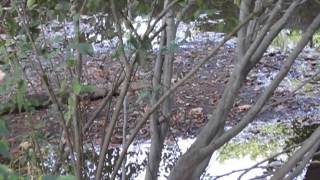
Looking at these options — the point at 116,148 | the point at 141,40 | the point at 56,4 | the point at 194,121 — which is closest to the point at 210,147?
the point at 141,40

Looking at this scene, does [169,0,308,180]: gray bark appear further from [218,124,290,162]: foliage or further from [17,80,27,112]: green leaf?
[218,124,290,162]: foliage

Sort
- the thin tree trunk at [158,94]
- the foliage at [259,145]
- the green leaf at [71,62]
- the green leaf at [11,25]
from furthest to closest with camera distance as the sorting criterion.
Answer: the foliage at [259,145] < the thin tree trunk at [158,94] < the green leaf at [11,25] < the green leaf at [71,62]

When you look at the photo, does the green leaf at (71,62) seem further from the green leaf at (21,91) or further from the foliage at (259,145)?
the foliage at (259,145)

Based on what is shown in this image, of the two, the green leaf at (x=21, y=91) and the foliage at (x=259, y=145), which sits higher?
the green leaf at (x=21, y=91)

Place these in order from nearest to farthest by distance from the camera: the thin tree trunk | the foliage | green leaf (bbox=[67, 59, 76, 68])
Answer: green leaf (bbox=[67, 59, 76, 68])
the thin tree trunk
the foliage

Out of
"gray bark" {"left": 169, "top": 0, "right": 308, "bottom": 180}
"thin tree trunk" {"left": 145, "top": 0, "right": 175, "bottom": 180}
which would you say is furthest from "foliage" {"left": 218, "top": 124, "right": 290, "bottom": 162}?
"gray bark" {"left": 169, "top": 0, "right": 308, "bottom": 180}

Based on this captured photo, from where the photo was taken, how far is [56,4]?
2299 millimetres

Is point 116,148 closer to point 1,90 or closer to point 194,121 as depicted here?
point 194,121

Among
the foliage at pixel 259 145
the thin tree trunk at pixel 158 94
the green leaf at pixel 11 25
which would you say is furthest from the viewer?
the foliage at pixel 259 145

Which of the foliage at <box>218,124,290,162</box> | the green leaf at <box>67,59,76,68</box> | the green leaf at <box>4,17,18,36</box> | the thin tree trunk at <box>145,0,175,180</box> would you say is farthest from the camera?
the foliage at <box>218,124,290,162</box>

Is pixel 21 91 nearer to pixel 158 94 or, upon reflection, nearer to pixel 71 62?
pixel 71 62

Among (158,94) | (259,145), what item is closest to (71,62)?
(158,94)

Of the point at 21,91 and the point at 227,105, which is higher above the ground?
the point at 21,91

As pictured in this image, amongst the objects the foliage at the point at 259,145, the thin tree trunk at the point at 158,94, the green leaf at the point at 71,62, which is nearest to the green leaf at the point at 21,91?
the green leaf at the point at 71,62
